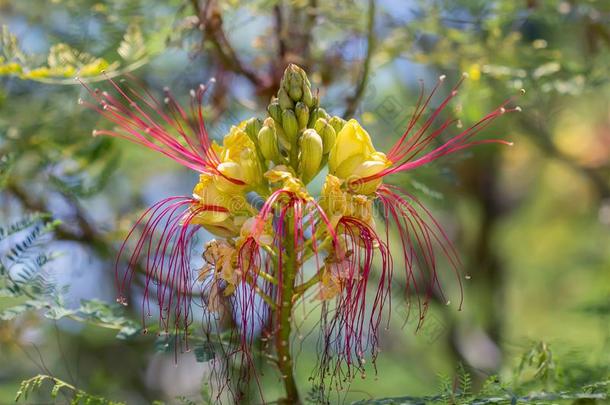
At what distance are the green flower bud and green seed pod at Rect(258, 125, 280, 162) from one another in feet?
0.20

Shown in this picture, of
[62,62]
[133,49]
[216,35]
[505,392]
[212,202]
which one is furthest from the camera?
[216,35]

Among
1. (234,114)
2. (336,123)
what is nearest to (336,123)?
(336,123)

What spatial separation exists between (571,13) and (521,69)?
0.44 metres

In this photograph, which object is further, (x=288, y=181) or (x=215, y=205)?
(x=215, y=205)

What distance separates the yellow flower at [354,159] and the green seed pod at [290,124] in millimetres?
90

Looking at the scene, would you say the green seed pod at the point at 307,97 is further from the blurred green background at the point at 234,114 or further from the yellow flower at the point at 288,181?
the blurred green background at the point at 234,114

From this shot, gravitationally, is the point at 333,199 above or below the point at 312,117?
below

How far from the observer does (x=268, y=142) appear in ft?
5.64

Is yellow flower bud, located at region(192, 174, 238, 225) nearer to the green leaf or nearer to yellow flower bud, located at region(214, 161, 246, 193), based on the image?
yellow flower bud, located at region(214, 161, 246, 193)

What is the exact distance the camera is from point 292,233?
170 centimetres

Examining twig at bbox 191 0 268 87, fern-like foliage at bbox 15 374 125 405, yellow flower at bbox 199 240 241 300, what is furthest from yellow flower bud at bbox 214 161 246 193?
twig at bbox 191 0 268 87

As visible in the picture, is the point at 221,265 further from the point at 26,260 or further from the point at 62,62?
the point at 62,62

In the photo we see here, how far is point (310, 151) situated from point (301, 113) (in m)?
0.10

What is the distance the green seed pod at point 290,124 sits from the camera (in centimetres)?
171
